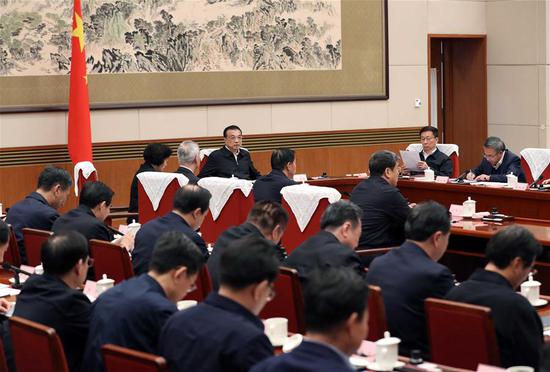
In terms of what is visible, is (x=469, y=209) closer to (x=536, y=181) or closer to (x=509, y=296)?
(x=536, y=181)

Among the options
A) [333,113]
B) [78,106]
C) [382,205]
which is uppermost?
[78,106]

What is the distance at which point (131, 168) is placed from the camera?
11273 mm

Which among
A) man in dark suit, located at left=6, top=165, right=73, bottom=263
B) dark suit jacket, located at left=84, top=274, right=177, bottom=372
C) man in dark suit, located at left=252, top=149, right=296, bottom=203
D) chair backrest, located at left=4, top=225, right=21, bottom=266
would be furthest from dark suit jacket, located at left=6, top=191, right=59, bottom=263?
dark suit jacket, located at left=84, top=274, right=177, bottom=372

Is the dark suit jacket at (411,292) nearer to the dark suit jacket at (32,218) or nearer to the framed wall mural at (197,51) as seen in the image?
the dark suit jacket at (32,218)

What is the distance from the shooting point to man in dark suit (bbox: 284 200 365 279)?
16.6 feet

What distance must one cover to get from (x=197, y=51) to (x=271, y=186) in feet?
11.0

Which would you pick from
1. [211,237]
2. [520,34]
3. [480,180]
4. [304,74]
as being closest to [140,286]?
[211,237]

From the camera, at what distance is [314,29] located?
41.1 feet

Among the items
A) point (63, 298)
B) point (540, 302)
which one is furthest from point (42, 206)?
point (540, 302)

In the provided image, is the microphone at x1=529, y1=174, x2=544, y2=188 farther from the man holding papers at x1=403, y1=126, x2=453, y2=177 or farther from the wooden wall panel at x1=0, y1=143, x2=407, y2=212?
the wooden wall panel at x1=0, y1=143, x2=407, y2=212

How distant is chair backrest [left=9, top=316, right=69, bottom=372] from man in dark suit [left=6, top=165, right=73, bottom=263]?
302 centimetres

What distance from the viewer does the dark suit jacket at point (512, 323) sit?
396 centimetres

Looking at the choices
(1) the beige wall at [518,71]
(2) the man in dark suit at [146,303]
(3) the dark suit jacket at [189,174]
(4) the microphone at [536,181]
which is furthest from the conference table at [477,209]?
(1) the beige wall at [518,71]

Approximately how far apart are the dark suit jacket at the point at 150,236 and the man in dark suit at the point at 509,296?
2023mm
